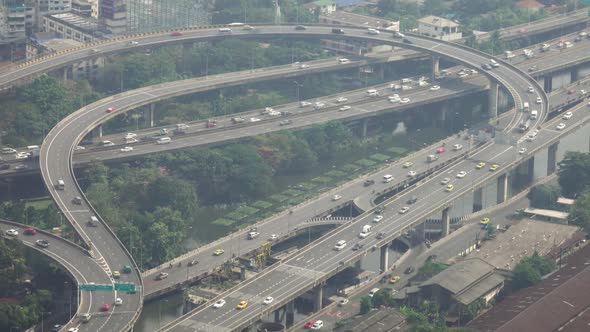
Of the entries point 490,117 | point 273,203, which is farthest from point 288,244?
point 490,117

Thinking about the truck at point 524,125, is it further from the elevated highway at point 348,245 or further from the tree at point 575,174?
the tree at point 575,174

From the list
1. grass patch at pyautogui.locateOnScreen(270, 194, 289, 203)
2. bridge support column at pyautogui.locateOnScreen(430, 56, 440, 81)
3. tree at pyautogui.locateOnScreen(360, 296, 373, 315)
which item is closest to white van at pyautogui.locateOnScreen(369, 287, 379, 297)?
tree at pyautogui.locateOnScreen(360, 296, 373, 315)

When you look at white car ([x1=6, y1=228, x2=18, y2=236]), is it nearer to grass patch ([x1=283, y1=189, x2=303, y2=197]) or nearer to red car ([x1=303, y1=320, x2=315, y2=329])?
red car ([x1=303, y1=320, x2=315, y2=329])

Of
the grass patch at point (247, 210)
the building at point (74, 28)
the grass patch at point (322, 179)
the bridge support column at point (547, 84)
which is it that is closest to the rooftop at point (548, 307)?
the grass patch at point (247, 210)

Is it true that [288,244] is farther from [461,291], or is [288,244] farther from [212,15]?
[212,15]

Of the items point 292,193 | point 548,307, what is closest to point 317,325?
point 548,307

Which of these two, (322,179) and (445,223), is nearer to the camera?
(445,223)

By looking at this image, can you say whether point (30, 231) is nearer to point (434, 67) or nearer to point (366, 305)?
point (366, 305)
